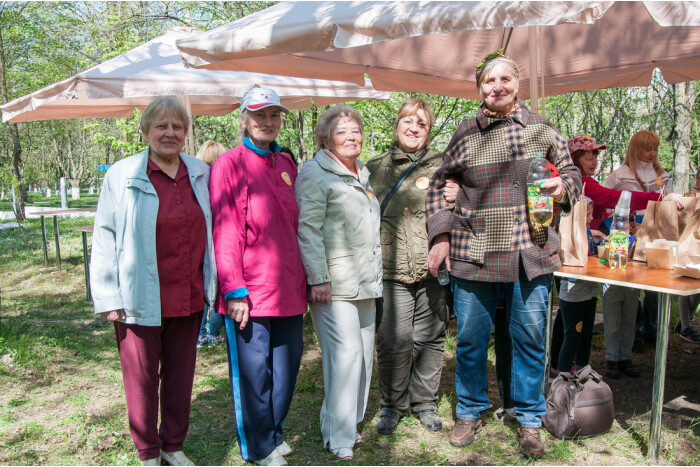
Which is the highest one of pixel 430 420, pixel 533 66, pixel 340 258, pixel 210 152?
pixel 533 66

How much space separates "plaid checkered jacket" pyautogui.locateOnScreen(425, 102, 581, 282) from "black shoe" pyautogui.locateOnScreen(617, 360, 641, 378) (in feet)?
6.50

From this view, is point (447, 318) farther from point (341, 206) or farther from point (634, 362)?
point (634, 362)

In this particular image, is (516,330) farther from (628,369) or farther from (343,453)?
(628,369)

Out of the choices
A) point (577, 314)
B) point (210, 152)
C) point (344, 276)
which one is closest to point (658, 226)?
point (577, 314)

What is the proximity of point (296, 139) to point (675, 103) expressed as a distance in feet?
25.4

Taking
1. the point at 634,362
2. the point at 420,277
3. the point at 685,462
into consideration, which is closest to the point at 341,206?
the point at 420,277

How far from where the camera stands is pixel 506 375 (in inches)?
136

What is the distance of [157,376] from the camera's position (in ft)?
9.09

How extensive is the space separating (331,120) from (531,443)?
6.81 ft

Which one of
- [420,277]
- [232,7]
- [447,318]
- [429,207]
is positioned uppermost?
[232,7]

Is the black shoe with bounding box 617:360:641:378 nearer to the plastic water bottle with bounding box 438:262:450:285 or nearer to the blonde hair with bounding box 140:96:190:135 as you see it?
the plastic water bottle with bounding box 438:262:450:285

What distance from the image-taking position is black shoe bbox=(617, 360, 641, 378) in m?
4.27

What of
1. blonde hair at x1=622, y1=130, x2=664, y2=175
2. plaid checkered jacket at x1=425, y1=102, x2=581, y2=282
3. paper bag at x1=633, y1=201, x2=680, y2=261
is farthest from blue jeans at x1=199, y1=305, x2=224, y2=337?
blonde hair at x1=622, y1=130, x2=664, y2=175

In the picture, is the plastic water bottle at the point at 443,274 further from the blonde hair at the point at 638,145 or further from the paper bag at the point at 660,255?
the blonde hair at the point at 638,145
